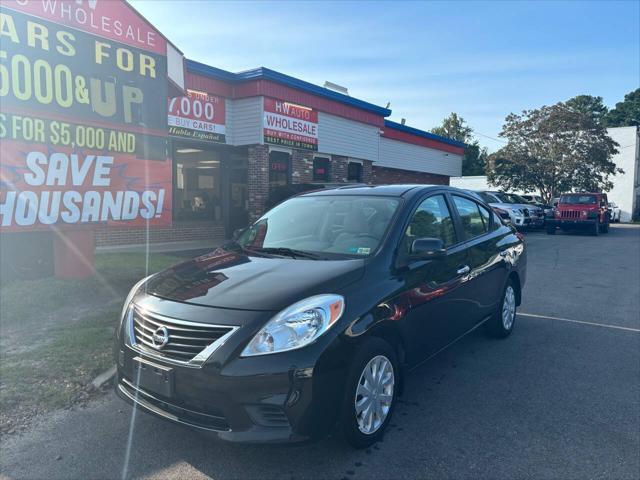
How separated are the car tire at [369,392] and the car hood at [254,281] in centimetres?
46

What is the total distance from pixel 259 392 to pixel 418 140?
82.9 ft

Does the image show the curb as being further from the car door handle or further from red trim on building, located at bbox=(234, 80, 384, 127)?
red trim on building, located at bbox=(234, 80, 384, 127)

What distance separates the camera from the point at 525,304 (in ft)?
24.0

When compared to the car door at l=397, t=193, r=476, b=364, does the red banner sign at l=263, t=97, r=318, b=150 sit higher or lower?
higher

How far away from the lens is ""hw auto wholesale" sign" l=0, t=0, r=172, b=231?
6473 mm

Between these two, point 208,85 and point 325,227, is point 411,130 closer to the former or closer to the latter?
point 208,85

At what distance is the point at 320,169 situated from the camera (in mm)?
18484

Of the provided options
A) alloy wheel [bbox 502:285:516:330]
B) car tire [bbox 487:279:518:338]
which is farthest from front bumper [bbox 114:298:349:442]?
alloy wheel [bbox 502:285:516:330]

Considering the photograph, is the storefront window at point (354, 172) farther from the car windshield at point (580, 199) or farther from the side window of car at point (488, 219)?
the side window of car at point (488, 219)

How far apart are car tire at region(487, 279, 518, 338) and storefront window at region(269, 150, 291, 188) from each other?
36.6ft

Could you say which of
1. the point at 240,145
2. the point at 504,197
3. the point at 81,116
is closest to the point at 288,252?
the point at 81,116

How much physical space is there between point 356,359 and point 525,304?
17.3 ft

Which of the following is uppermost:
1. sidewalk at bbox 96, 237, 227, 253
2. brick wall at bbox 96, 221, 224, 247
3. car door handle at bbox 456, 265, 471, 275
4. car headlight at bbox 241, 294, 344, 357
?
car door handle at bbox 456, 265, 471, 275

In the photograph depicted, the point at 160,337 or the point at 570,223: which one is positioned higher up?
the point at 160,337
